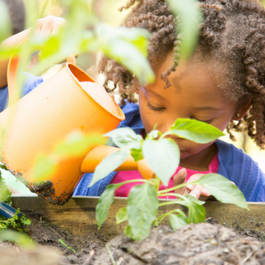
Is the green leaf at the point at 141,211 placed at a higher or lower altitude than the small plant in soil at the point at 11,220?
higher

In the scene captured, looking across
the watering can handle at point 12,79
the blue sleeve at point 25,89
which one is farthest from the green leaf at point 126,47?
the blue sleeve at point 25,89

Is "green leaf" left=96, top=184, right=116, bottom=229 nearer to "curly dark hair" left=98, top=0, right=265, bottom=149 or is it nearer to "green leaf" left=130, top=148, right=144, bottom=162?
"green leaf" left=130, top=148, right=144, bottom=162

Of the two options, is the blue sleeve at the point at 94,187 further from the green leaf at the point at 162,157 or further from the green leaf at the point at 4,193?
the green leaf at the point at 162,157

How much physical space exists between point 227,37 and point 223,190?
57cm

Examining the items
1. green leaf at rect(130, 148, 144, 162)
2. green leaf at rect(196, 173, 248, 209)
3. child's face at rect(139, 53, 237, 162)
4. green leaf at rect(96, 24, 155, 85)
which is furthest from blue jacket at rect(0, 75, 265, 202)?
green leaf at rect(96, 24, 155, 85)

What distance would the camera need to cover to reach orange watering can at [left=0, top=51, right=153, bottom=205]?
0.68m

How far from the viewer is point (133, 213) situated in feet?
1.44

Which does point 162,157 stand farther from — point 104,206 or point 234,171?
point 234,171

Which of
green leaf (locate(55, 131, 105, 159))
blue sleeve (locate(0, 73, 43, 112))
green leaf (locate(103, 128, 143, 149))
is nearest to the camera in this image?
green leaf (locate(103, 128, 143, 149))

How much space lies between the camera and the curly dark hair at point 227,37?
0.89 meters

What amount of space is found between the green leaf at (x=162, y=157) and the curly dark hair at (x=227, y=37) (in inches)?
17.9

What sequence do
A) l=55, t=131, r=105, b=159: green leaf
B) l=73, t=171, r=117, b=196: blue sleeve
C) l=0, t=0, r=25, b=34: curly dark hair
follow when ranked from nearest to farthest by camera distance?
l=55, t=131, r=105, b=159: green leaf → l=73, t=171, r=117, b=196: blue sleeve → l=0, t=0, r=25, b=34: curly dark hair

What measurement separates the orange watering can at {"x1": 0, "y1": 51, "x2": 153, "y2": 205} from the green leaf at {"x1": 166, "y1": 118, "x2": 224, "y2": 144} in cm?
19

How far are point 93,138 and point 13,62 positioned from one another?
27 centimetres
